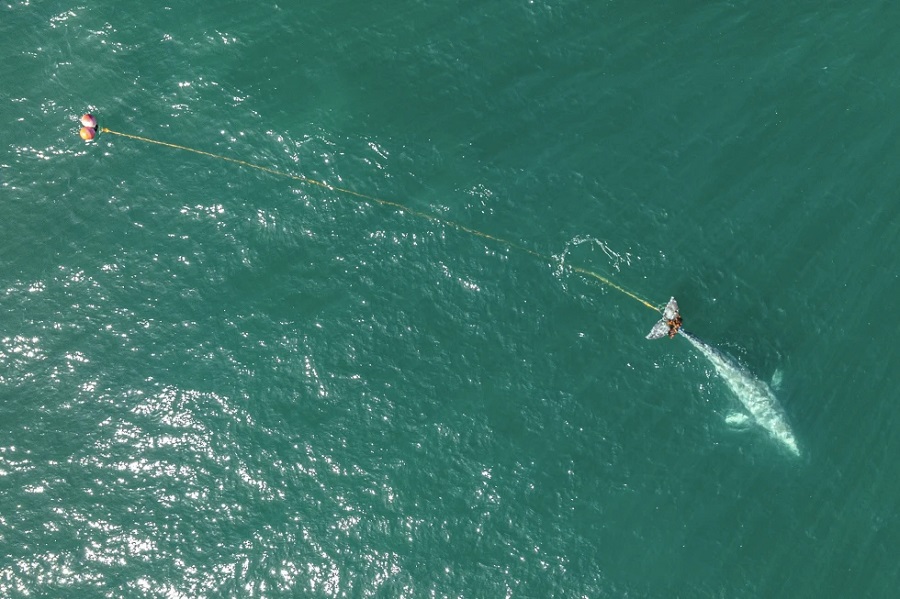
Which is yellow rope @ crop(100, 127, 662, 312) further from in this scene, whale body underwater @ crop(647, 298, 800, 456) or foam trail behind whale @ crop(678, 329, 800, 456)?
foam trail behind whale @ crop(678, 329, 800, 456)

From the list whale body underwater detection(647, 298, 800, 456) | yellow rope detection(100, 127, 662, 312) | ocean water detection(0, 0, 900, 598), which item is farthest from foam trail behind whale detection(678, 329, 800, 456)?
yellow rope detection(100, 127, 662, 312)

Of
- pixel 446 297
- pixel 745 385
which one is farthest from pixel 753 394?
pixel 446 297

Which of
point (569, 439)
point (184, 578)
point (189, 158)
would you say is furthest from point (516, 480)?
point (189, 158)

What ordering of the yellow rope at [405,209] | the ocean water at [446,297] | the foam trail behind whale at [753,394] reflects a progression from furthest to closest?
the yellow rope at [405,209], the foam trail behind whale at [753,394], the ocean water at [446,297]

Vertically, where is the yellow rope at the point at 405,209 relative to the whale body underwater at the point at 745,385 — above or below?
above

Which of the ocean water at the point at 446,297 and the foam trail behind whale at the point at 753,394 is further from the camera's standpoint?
the foam trail behind whale at the point at 753,394

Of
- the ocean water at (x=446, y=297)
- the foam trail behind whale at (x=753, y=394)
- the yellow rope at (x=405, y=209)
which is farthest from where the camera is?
the yellow rope at (x=405, y=209)

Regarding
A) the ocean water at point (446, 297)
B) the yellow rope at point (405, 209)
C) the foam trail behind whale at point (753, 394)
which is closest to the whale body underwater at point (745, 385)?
the foam trail behind whale at point (753, 394)

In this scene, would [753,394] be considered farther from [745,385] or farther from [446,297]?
[446,297]

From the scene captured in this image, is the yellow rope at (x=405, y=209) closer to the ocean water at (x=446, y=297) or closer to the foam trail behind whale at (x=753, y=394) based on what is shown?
the ocean water at (x=446, y=297)
